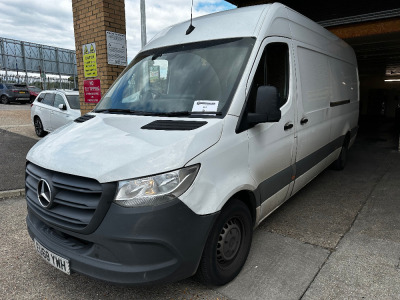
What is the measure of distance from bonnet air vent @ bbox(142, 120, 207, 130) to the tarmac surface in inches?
53.0

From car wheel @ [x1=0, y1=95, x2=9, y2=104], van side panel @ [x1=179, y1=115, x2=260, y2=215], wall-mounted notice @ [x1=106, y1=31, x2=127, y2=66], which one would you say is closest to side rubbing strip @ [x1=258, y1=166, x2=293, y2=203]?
van side panel @ [x1=179, y1=115, x2=260, y2=215]

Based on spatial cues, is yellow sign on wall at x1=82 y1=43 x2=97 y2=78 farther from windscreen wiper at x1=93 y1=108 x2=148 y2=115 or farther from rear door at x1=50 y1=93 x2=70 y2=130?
rear door at x1=50 y1=93 x2=70 y2=130

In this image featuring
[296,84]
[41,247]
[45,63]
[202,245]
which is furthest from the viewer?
[45,63]

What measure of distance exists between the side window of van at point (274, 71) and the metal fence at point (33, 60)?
123 feet

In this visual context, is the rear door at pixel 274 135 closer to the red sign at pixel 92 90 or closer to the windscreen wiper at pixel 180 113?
the windscreen wiper at pixel 180 113

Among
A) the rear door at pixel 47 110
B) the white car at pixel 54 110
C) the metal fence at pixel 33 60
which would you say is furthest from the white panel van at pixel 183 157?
the metal fence at pixel 33 60

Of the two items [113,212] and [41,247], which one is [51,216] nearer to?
[41,247]

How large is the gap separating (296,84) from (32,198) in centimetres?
285

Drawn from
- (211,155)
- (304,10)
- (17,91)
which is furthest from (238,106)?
(17,91)

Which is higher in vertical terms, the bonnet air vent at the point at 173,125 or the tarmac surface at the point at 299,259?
the bonnet air vent at the point at 173,125

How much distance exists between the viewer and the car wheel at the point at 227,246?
2334 millimetres

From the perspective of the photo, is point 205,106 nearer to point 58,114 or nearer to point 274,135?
point 274,135

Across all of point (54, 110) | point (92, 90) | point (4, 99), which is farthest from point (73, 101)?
point (4, 99)

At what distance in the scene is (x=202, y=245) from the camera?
86.0 inches
